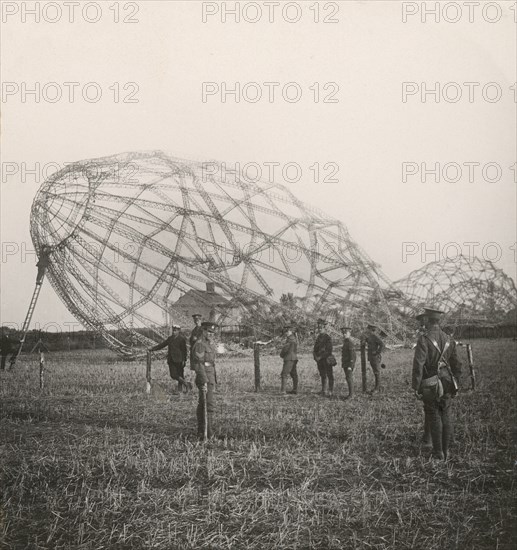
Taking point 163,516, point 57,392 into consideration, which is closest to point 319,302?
point 57,392

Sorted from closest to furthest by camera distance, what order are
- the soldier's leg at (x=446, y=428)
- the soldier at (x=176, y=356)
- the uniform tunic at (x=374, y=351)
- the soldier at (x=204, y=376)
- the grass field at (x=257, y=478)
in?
1. the grass field at (x=257, y=478)
2. the soldier's leg at (x=446, y=428)
3. the soldier at (x=204, y=376)
4. the uniform tunic at (x=374, y=351)
5. the soldier at (x=176, y=356)

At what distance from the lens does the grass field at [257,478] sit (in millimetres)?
4293

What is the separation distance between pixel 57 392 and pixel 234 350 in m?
11.1

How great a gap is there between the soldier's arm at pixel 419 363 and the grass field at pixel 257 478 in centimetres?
90

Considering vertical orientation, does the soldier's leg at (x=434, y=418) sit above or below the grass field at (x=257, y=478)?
above

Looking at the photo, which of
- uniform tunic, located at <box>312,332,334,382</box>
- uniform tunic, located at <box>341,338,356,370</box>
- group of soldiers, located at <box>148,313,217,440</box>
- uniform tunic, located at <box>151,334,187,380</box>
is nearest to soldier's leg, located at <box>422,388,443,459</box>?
group of soldiers, located at <box>148,313,217,440</box>

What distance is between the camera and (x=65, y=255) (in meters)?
17.4

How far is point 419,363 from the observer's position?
265 inches

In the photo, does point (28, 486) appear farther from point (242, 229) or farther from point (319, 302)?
point (319, 302)

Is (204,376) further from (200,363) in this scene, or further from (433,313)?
(433,313)

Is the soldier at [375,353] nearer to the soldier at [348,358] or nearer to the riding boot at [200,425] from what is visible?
the soldier at [348,358]

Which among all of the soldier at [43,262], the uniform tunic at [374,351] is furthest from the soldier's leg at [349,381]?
the soldier at [43,262]

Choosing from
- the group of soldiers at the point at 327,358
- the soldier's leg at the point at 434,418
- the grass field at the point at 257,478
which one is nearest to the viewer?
the grass field at the point at 257,478

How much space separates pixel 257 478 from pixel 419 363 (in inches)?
101
